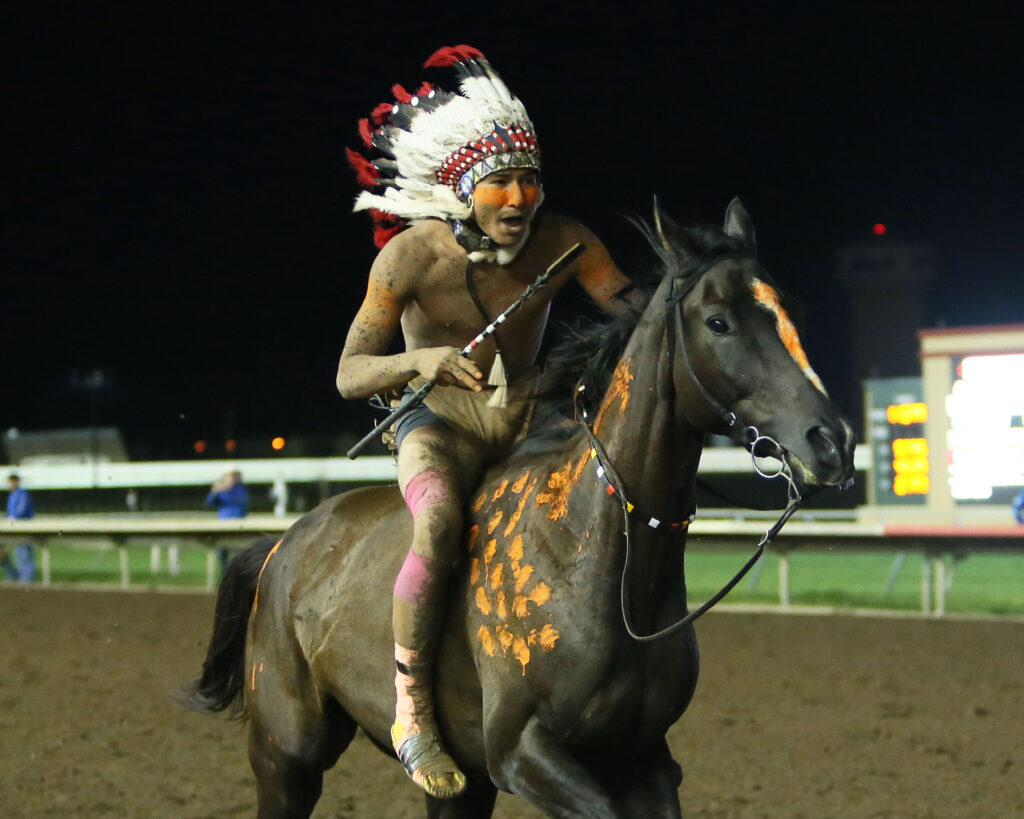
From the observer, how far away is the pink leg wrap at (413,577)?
342cm

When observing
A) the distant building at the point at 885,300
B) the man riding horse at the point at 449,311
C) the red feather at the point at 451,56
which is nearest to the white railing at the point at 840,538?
the man riding horse at the point at 449,311

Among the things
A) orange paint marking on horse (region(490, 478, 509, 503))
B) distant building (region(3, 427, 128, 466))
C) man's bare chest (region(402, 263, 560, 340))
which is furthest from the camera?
distant building (region(3, 427, 128, 466))

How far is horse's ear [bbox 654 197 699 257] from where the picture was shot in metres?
3.05

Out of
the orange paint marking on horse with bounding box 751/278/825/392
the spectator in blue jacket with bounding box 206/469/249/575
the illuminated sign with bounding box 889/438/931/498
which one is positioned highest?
the orange paint marking on horse with bounding box 751/278/825/392

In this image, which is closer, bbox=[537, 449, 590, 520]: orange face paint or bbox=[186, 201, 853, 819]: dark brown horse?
bbox=[186, 201, 853, 819]: dark brown horse

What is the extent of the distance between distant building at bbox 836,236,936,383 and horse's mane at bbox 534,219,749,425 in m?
38.7

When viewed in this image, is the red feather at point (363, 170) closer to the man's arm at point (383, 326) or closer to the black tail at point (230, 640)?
the man's arm at point (383, 326)

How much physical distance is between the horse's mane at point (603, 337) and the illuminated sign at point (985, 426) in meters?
10.5

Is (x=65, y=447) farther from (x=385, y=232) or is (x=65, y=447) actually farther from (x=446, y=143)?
(x=446, y=143)

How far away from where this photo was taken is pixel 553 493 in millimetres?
3361

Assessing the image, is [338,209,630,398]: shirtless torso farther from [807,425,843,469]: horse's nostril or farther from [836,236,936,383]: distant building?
[836,236,936,383]: distant building

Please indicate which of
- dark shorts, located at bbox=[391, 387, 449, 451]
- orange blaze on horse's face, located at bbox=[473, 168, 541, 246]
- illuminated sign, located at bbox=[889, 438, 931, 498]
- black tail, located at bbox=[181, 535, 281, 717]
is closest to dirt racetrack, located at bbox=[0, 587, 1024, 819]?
black tail, located at bbox=[181, 535, 281, 717]

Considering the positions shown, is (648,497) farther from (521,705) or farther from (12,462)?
(12,462)

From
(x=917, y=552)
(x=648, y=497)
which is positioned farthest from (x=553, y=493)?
(x=917, y=552)
